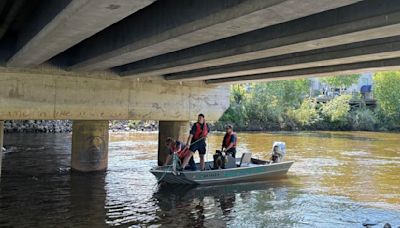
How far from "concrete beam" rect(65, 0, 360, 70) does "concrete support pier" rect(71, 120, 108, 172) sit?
4519 mm

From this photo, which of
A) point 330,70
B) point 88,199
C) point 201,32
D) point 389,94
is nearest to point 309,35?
point 201,32

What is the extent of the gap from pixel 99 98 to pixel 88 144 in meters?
2.25

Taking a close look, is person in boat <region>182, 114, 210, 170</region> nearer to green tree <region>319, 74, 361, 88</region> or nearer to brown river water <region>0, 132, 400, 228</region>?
brown river water <region>0, 132, 400, 228</region>

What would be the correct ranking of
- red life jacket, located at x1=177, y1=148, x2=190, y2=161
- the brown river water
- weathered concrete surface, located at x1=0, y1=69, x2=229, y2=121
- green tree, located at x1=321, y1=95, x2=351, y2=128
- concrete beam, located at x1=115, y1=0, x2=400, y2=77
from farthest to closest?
green tree, located at x1=321, y1=95, x2=351, y2=128, red life jacket, located at x1=177, y1=148, x2=190, y2=161, weathered concrete surface, located at x1=0, y1=69, x2=229, y2=121, the brown river water, concrete beam, located at x1=115, y1=0, x2=400, y2=77

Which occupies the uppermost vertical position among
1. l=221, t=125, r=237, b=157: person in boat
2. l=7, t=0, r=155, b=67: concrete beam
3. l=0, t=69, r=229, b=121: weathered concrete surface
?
l=7, t=0, r=155, b=67: concrete beam

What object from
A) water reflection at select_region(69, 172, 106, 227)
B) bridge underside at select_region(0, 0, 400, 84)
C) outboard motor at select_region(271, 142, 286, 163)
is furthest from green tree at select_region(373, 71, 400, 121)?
water reflection at select_region(69, 172, 106, 227)

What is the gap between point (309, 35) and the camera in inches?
332

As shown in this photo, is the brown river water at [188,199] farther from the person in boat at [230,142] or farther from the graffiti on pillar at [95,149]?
the person in boat at [230,142]

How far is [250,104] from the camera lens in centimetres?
6166

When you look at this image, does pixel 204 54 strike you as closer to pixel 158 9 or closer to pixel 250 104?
pixel 158 9

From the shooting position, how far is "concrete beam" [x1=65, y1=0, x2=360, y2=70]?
257 inches

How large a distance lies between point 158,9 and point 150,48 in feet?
4.59

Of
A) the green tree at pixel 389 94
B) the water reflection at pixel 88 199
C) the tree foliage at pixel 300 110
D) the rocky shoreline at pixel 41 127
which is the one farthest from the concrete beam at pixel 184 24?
the green tree at pixel 389 94

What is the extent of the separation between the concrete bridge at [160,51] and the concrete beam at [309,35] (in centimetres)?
2
